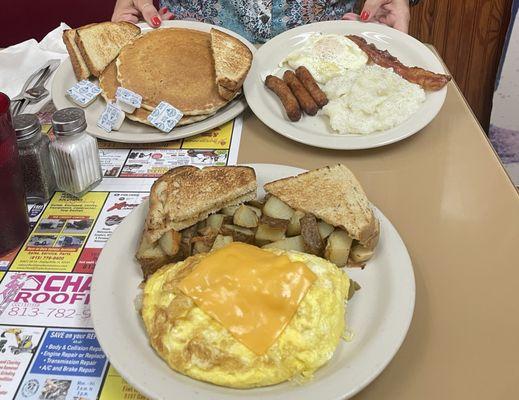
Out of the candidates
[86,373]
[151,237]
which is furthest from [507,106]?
[86,373]

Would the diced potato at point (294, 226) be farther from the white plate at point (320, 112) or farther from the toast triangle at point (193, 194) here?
the white plate at point (320, 112)

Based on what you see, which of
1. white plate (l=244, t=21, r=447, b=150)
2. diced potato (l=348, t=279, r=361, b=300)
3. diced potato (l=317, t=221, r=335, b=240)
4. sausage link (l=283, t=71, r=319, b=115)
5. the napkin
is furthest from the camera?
the napkin

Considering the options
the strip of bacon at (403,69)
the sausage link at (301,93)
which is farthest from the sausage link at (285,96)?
the strip of bacon at (403,69)

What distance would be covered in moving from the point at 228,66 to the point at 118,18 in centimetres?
77

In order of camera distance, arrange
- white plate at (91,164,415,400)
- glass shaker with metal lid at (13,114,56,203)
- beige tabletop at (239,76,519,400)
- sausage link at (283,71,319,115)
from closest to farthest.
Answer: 1. white plate at (91,164,415,400)
2. beige tabletop at (239,76,519,400)
3. glass shaker with metal lid at (13,114,56,203)
4. sausage link at (283,71,319,115)

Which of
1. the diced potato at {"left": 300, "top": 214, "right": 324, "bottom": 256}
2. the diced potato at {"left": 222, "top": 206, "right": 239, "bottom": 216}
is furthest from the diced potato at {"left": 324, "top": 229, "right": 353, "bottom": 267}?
the diced potato at {"left": 222, "top": 206, "right": 239, "bottom": 216}

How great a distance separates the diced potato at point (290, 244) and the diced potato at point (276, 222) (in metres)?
0.03

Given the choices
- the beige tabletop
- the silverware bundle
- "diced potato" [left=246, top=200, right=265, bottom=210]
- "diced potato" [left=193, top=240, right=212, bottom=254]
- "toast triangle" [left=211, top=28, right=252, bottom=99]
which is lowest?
the beige tabletop

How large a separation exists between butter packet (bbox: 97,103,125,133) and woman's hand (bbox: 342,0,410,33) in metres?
1.04

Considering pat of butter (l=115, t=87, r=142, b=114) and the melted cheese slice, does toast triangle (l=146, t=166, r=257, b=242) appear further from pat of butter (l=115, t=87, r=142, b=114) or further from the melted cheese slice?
pat of butter (l=115, t=87, r=142, b=114)

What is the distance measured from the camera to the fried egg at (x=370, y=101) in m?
1.68

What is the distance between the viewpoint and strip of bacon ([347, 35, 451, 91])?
1.80 meters

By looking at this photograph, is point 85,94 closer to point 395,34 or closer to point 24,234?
point 24,234

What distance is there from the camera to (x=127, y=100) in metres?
1.72
